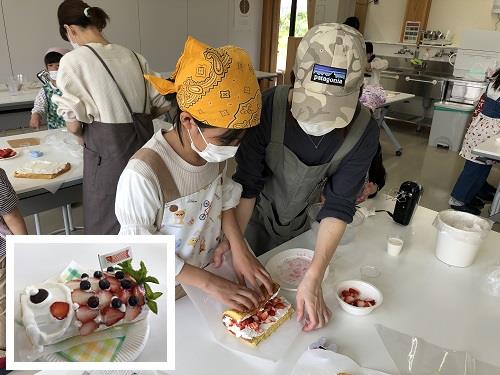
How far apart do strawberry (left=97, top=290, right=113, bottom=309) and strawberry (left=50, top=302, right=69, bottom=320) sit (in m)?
0.04

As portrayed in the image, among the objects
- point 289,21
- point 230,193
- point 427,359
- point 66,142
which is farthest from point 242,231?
point 289,21

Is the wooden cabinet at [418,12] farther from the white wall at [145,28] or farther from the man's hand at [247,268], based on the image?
the man's hand at [247,268]

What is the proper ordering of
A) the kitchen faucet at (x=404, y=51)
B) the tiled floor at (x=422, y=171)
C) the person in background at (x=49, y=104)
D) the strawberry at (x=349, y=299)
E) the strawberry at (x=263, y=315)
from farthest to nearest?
the kitchen faucet at (x=404, y=51), the tiled floor at (x=422, y=171), the person in background at (x=49, y=104), the strawberry at (x=349, y=299), the strawberry at (x=263, y=315)

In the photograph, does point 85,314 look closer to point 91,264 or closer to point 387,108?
point 91,264

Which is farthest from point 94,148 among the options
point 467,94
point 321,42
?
point 467,94

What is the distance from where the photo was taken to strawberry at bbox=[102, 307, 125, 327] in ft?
1.50

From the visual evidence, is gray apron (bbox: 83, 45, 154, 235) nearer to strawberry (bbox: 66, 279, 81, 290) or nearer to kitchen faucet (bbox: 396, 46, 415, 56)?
strawberry (bbox: 66, 279, 81, 290)

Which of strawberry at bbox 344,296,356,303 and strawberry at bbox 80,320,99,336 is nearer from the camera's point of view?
strawberry at bbox 80,320,99,336

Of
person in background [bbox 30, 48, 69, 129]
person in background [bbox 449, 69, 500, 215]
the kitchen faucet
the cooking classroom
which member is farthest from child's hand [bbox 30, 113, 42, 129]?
the kitchen faucet

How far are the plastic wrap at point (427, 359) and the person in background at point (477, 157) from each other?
2.92m

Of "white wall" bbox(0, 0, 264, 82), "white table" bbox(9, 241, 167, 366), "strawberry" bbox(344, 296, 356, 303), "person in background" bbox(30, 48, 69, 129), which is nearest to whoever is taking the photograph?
"white table" bbox(9, 241, 167, 366)

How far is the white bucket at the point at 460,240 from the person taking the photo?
1.24 meters

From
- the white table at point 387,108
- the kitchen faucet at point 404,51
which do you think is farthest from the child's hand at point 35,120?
the kitchen faucet at point 404,51

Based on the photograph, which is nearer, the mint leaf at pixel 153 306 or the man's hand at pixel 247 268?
the mint leaf at pixel 153 306
